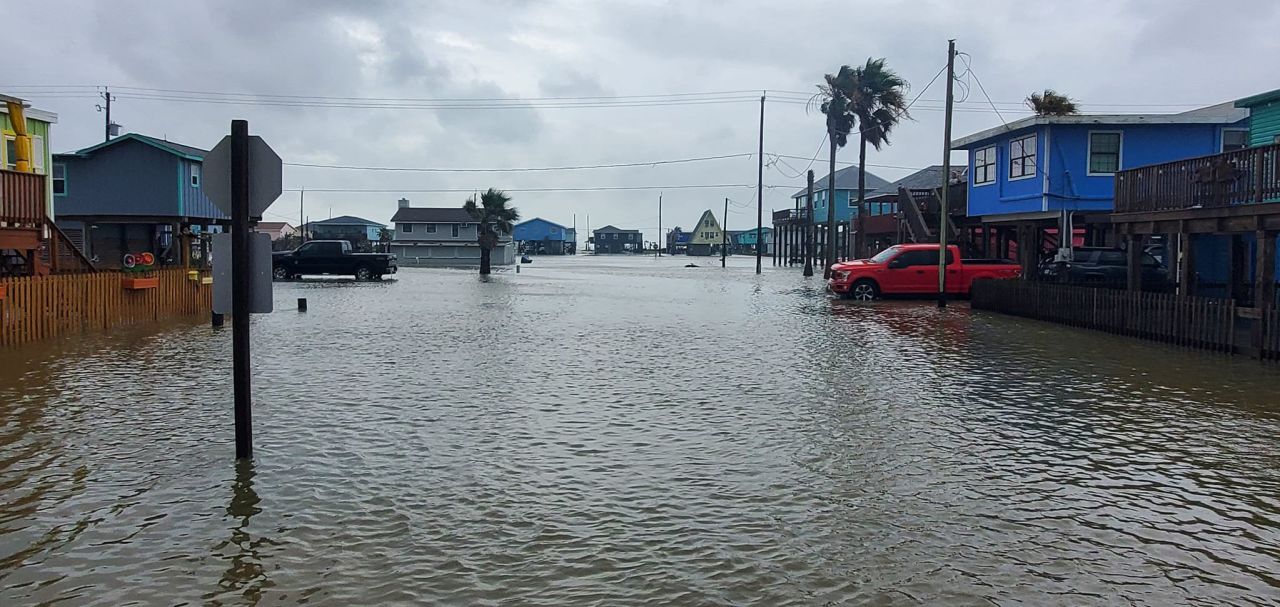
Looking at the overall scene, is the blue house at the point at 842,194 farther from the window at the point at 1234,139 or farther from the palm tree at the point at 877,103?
the window at the point at 1234,139

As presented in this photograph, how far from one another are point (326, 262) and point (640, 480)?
43.2 metres

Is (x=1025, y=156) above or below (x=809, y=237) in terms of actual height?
above

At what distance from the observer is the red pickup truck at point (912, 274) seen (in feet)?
105

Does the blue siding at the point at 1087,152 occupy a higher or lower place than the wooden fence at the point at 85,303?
higher

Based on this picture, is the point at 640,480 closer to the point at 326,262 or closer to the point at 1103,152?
the point at 1103,152

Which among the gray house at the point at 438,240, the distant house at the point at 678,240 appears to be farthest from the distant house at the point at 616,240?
the gray house at the point at 438,240

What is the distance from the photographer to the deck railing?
19875 mm

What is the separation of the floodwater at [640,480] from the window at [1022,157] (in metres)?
16.6

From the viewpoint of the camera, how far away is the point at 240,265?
27.0 feet

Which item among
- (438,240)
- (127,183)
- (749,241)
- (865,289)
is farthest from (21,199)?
(749,241)

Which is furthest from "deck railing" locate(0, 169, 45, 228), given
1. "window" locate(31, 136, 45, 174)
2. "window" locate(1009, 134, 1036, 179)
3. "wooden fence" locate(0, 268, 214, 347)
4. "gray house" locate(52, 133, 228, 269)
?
"window" locate(1009, 134, 1036, 179)

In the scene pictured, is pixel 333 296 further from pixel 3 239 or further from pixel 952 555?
pixel 952 555

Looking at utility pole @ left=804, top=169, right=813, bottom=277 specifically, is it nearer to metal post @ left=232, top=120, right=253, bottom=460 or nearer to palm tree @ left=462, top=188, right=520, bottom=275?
palm tree @ left=462, top=188, right=520, bottom=275

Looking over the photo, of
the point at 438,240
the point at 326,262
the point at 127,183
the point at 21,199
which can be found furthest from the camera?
the point at 438,240
